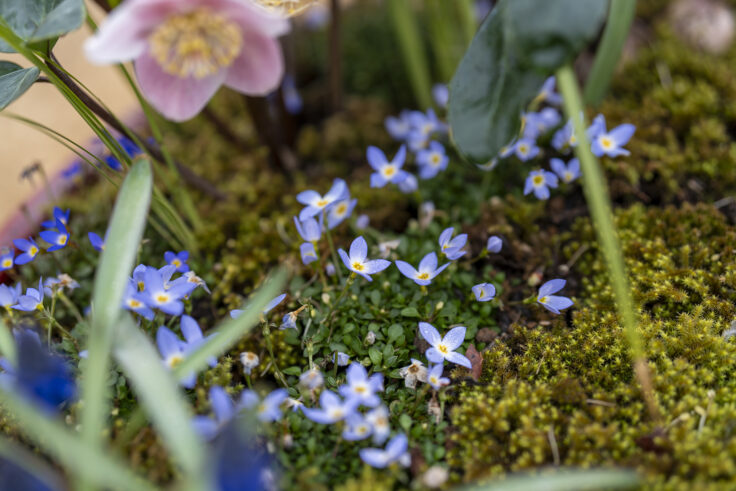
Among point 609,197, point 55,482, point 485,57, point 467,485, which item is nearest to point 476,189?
point 609,197

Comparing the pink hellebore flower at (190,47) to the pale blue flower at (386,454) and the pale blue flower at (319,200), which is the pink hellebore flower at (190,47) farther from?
the pale blue flower at (386,454)

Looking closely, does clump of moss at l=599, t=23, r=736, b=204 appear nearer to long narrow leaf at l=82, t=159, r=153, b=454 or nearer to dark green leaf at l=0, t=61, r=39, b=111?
long narrow leaf at l=82, t=159, r=153, b=454

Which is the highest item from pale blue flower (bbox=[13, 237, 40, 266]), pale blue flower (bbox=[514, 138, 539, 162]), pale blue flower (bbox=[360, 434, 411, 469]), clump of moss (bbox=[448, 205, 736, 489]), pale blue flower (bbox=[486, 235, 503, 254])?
pale blue flower (bbox=[13, 237, 40, 266])

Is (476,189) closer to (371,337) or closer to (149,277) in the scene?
(371,337)

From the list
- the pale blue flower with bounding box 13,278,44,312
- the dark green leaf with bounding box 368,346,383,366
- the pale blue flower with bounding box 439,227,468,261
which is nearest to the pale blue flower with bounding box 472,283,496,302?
the pale blue flower with bounding box 439,227,468,261

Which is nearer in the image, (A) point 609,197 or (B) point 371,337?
(B) point 371,337

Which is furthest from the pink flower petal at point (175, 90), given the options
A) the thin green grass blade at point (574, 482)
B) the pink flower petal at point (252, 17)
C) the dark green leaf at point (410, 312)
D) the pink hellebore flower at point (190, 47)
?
the thin green grass blade at point (574, 482)

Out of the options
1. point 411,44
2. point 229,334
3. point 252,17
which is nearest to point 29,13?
point 252,17
